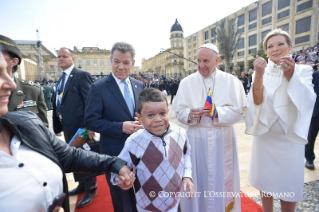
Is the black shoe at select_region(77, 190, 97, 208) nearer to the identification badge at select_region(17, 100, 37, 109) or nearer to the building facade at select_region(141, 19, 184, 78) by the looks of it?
the identification badge at select_region(17, 100, 37, 109)

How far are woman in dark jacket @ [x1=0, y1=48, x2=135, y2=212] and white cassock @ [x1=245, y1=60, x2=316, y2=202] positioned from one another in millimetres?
2067

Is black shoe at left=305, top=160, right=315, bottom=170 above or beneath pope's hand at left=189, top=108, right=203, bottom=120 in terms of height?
beneath

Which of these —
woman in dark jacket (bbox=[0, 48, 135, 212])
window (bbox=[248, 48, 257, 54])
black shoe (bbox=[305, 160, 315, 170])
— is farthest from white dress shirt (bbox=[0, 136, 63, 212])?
window (bbox=[248, 48, 257, 54])

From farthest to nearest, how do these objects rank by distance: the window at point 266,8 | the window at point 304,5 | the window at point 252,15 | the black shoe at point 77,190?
the window at point 252,15 → the window at point 266,8 → the window at point 304,5 → the black shoe at point 77,190

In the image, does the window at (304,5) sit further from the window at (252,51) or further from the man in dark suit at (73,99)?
the man in dark suit at (73,99)

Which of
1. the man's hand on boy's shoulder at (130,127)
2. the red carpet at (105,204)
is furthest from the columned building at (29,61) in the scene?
the man's hand on boy's shoulder at (130,127)

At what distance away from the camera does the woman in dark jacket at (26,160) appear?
852mm

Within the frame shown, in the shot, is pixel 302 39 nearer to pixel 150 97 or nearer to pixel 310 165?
pixel 310 165

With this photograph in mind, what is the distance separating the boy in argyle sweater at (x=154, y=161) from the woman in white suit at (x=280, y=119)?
1.19 m

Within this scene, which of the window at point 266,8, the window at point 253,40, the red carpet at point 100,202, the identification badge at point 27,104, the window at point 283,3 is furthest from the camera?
the window at point 253,40

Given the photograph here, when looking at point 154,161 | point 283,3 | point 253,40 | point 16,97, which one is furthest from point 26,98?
point 253,40

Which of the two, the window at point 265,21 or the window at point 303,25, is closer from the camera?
the window at point 303,25

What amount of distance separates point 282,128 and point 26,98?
133 inches

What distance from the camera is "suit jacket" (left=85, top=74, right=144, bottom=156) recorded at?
74.2 inches
